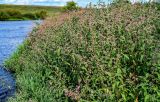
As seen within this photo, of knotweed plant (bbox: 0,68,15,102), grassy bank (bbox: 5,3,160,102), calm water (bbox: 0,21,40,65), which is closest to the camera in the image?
grassy bank (bbox: 5,3,160,102)

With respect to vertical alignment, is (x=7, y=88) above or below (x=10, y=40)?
above

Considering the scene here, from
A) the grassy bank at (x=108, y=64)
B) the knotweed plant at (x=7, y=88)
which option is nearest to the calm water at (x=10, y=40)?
the knotweed plant at (x=7, y=88)

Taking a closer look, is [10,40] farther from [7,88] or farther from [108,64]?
[108,64]

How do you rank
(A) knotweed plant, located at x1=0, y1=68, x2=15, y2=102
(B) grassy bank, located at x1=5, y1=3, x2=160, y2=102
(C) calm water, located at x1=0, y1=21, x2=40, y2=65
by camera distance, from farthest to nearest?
(C) calm water, located at x1=0, y1=21, x2=40, y2=65 < (A) knotweed plant, located at x1=0, y1=68, x2=15, y2=102 < (B) grassy bank, located at x1=5, y1=3, x2=160, y2=102

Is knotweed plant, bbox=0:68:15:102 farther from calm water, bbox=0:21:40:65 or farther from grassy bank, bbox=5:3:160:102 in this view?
calm water, bbox=0:21:40:65

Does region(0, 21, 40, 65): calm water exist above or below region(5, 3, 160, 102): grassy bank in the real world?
below

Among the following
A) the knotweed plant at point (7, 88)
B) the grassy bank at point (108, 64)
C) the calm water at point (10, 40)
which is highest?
the grassy bank at point (108, 64)

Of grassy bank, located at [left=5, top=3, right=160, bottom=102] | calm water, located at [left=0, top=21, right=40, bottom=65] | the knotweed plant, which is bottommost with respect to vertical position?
calm water, located at [left=0, top=21, right=40, bottom=65]

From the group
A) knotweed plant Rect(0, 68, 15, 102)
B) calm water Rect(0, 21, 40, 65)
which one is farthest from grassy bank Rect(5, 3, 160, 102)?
calm water Rect(0, 21, 40, 65)

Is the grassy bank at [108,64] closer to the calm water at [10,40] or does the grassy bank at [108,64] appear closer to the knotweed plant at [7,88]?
the knotweed plant at [7,88]

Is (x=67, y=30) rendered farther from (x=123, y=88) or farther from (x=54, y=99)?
(x=123, y=88)

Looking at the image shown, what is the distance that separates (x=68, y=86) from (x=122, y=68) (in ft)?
6.19

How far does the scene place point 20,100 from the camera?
12258mm

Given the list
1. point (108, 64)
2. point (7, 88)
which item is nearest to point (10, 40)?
point (7, 88)
